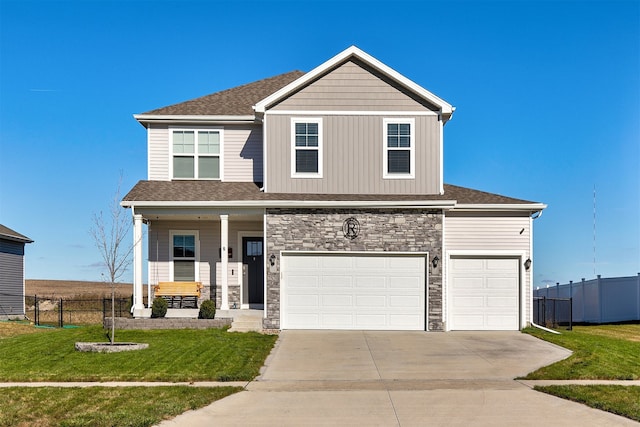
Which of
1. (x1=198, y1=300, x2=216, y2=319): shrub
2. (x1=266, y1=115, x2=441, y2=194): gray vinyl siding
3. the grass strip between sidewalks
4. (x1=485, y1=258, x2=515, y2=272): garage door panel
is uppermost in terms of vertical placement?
(x1=266, y1=115, x2=441, y2=194): gray vinyl siding

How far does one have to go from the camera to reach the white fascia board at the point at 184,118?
1938cm

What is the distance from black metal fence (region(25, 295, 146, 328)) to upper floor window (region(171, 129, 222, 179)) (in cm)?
612

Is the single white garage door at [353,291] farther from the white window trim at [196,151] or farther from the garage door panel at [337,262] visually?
the white window trim at [196,151]

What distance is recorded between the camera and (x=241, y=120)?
64.2ft

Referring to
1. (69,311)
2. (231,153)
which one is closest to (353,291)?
(231,153)

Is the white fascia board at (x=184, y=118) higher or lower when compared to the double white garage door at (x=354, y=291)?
higher

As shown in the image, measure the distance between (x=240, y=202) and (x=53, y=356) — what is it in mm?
6524

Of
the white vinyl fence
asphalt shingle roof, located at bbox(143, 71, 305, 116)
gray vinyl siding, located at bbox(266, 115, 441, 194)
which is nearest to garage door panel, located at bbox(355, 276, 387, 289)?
gray vinyl siding, located at bbox(266, 115, 441, 194)

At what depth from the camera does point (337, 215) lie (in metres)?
17.5

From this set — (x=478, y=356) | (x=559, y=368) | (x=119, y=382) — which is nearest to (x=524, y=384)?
(x=559, y=368)

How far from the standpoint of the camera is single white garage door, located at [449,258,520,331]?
17922mm

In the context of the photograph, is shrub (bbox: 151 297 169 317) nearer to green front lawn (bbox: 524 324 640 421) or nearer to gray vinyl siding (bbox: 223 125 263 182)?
gray vinyl siding (bbox: 223 125 263 182)

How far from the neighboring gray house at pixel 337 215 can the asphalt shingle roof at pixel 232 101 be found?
0.60 ft

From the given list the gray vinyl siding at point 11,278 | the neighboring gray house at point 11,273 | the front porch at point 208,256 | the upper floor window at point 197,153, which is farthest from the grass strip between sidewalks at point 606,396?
the gray vinyl siding at point 11,278
